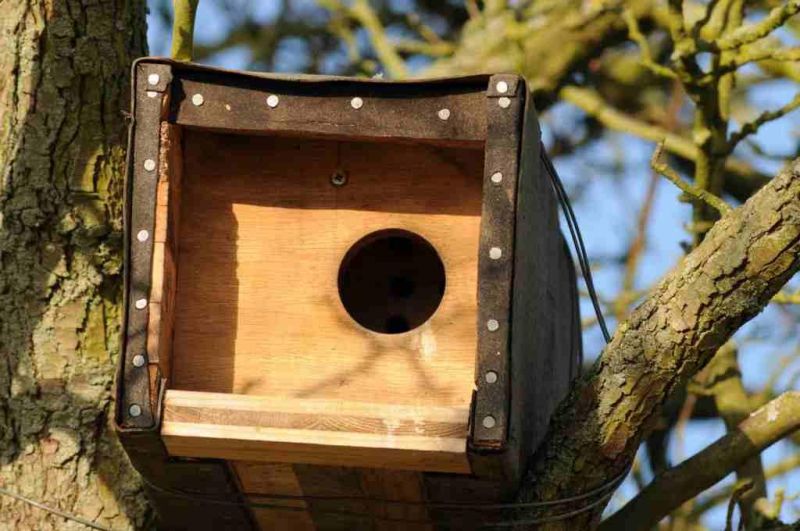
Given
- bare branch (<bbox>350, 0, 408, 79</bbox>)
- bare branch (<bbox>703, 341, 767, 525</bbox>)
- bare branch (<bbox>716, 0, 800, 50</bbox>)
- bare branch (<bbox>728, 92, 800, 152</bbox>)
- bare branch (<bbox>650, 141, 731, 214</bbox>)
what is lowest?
bare branch (<bbox>703, 341, 767, 525</bbox>)

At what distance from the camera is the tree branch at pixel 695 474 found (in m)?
2.77

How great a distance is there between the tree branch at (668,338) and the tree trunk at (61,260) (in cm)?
84

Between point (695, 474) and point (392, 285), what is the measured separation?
27.1 inches

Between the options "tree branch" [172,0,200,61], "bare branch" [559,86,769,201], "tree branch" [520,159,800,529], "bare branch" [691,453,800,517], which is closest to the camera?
"tree branch" [520,159,800,529]

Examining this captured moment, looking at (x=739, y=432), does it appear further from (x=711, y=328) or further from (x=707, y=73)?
(x=707, y=73)

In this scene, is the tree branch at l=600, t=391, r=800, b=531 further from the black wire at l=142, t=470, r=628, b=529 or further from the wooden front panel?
the wooden front panel

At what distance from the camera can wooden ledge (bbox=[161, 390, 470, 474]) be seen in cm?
219

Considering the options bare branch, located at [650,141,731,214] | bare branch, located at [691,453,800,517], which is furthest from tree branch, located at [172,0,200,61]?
bare branch, located at [691,453,800,517]

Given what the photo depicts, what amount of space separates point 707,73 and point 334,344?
1.27 metres

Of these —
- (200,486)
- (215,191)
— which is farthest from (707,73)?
(200,486)

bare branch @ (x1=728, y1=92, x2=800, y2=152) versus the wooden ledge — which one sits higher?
bare branch @ (x1=728, y1=92, x2=800, y2=152)

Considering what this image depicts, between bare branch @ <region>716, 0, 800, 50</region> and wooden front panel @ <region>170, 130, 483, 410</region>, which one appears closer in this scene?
wooden front panel @ <region>170, 130, 483, 410</region>

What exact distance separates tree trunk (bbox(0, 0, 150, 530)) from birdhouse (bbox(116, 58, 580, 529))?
251 millimetres

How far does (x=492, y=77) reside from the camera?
2289 mm
